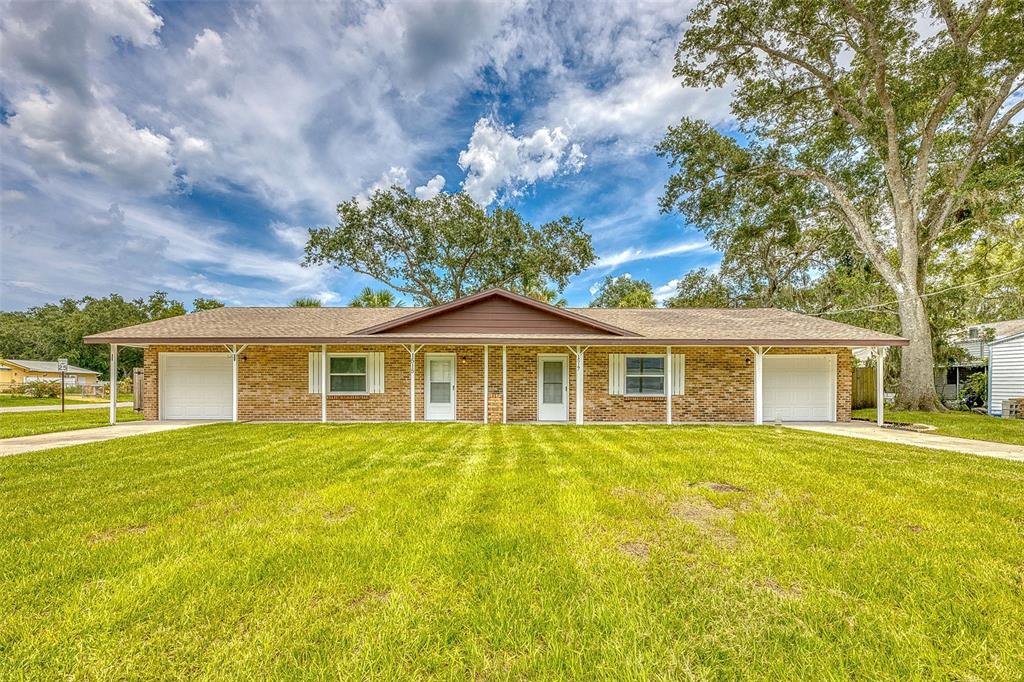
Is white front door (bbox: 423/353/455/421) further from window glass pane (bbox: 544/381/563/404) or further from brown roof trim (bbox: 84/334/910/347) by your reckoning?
window glass pane (bbox: 544/381/563/404)

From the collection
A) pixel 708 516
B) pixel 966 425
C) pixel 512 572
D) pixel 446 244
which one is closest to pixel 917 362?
pixel 966 425

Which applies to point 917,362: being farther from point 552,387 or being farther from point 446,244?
point 446,244

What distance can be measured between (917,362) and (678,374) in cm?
974

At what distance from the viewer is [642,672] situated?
204cm

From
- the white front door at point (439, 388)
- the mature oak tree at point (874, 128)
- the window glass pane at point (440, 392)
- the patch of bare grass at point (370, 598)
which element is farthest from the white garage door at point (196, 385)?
the mature oak tree at point (874, 128)

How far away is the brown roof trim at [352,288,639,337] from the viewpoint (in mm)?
11250

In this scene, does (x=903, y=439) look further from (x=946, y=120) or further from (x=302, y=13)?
(x=302, y=13)

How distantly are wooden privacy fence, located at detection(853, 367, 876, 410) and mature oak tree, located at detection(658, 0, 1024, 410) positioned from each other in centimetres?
140

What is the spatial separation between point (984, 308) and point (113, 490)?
39494mm

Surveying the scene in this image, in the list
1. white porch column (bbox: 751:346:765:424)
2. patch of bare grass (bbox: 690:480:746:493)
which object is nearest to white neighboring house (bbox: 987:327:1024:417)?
white porch column (bbox: 751:346:765:424)

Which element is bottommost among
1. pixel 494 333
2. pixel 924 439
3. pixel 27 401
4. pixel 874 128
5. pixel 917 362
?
pixel 27 401

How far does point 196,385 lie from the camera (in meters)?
11.9

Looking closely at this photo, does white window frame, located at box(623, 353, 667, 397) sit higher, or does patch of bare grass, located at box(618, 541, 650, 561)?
white window frame, located at box(623, 353, 667, 397)

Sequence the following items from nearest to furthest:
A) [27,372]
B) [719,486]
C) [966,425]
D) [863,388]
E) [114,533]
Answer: [114,533]
[719,486]
[966,425]
[863,388]
[27,372]
